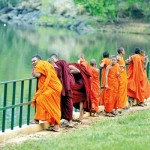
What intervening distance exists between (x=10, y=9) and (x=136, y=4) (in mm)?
21742

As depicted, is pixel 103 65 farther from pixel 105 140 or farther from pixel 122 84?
A: pixel 105 140

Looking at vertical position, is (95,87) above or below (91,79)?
below

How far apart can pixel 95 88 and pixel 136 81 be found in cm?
164

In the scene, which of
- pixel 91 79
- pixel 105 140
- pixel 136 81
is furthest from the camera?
pixel 136 81

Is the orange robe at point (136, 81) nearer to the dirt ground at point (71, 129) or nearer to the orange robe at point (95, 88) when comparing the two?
the dirt ground at point (71, 129)

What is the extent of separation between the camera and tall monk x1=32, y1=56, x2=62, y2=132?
9734 millimetres

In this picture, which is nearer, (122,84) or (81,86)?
(81,86)

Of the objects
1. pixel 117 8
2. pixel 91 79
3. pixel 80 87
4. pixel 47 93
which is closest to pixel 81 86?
pixel 80 87

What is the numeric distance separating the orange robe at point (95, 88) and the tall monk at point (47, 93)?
5.44 feet

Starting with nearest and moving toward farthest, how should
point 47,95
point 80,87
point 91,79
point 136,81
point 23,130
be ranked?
point 23,130
point 47,95
point 80,87
point 91,79
point 136,81

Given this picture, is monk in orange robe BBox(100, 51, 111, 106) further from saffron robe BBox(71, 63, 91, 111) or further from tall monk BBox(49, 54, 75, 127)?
tall monk BBox(49, 54, 75, 127)

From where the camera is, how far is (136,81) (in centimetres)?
1287

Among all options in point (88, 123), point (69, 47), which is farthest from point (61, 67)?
point (69, 47)

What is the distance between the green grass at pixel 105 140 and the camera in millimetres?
7508
